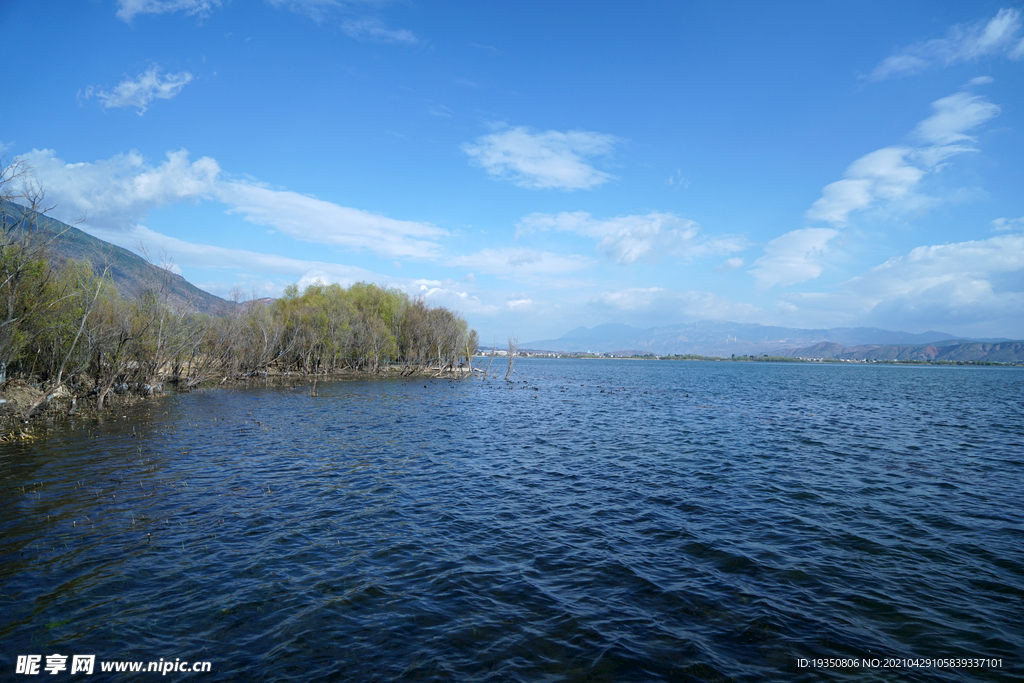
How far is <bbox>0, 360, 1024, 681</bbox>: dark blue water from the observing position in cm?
690

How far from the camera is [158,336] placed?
3428 cm

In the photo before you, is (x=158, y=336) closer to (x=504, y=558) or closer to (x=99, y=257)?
(x=99, y=257)

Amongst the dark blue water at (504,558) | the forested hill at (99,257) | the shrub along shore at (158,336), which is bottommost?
the dark blue water at (504,558)

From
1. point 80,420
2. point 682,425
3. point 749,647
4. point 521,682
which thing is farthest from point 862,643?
point 80,420

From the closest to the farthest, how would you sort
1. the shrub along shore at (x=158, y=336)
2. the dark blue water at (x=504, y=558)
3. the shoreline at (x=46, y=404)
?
1. the dark blue water at (x=504, y=558)
2. the shrub along shore at (x=158, y=336)
3. the shoreline at (x=46, y=404)

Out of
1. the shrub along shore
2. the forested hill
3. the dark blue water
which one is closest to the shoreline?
the shrub along shore

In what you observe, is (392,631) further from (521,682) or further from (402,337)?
(402,337)

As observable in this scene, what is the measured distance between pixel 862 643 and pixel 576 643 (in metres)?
4.54

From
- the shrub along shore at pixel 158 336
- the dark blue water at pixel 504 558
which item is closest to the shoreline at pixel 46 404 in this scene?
the shrub along shore at pixel 158 336

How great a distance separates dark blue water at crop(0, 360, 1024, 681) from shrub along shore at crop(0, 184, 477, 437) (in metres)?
6.66

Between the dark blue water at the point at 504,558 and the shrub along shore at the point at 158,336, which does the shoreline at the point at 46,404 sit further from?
the dark blue water at the point at 504,558

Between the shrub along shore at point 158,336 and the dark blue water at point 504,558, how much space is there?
6.66 meters

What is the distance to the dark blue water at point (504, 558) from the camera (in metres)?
6.90

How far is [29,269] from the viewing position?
18875 mm
